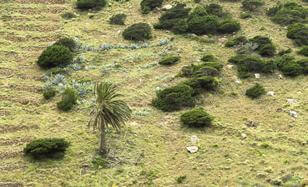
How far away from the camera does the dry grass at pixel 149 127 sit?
141 ft

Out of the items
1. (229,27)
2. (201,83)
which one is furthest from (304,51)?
(201,83)

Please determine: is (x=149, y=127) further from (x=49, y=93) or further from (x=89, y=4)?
(x=89, y=4)

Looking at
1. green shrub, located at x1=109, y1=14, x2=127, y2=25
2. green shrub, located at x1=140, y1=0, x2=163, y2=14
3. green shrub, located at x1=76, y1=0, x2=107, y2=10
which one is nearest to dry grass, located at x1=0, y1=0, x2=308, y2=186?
green shrub, located at x1=109, y1=14, x2=127, y2=25

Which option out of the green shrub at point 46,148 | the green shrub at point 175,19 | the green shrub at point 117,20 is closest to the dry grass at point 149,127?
the green shrub at point 46,148

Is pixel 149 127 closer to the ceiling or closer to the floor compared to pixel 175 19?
closer to the floor

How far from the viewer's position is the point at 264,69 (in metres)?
57.4

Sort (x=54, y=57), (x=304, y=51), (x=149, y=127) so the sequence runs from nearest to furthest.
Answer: (x=149, y=127) → (x=54, y=57) → (x=304, y=51)

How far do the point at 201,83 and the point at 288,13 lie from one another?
72.7 ft

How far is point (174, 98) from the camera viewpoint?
5191 cm

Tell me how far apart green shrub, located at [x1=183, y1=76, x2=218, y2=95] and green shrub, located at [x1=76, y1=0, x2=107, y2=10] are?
23.4 m

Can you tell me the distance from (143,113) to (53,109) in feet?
27.0

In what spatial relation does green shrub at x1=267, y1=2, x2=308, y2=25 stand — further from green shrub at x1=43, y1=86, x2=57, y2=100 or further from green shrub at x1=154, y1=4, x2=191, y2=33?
green shrub at x1=43, y1=86, x2=57, y2=100

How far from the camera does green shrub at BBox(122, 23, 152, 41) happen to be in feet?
213

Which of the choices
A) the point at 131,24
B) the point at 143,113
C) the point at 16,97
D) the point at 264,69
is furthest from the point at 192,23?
the point at 16,97
